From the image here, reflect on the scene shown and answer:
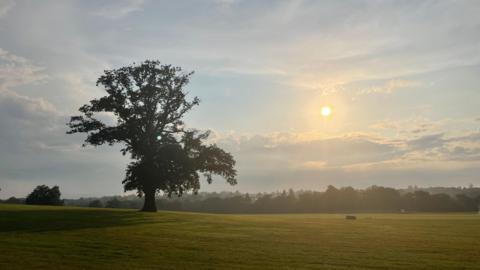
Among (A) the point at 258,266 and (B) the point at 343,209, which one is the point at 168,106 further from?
(B) the point at 343,209

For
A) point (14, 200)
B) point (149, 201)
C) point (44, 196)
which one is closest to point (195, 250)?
point (149, 201)

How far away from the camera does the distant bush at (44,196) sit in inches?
3413

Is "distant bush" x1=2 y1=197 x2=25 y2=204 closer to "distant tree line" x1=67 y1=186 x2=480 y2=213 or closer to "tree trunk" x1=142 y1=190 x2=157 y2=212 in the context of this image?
"distant tree line" x1=67 y1=186 x2=480 y2=213

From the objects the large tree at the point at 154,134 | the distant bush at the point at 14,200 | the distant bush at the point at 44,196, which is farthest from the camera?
the distant bush at the point at 14,200

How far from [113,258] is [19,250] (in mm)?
4357

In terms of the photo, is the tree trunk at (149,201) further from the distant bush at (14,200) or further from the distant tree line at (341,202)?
the distant tree line at (341,202)

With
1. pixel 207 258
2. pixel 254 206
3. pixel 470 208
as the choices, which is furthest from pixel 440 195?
pixel 207 258

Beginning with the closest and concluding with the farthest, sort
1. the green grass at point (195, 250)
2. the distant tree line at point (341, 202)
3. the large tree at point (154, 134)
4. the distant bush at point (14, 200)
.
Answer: the green grass at point (195, 250), the large tree at point (154, 134), the distant bush at point (14, 200), the distant tree line at point (341, 202)

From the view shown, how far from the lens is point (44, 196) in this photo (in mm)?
87938

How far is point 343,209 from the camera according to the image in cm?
16100

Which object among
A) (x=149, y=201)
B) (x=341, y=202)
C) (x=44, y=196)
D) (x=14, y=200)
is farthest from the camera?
(x=341, y=202)

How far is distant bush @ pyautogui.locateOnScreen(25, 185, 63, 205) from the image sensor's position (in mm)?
86688

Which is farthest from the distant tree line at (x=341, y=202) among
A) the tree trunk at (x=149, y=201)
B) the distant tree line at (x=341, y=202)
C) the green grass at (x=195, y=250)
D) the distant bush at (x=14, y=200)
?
the green grass at (x=195, y=250)

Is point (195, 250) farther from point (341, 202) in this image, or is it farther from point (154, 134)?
point (341, 202)
